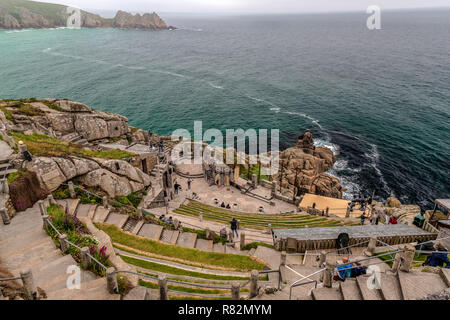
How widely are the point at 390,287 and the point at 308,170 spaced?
3859cm

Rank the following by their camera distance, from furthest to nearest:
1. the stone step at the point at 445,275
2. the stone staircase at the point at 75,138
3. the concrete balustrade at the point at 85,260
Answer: the stone staircase at the point at 75,138
the concrete balustrade at the point at 85,260
the stone step at the point at 445,275

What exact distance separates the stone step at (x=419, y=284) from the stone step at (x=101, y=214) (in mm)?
21295

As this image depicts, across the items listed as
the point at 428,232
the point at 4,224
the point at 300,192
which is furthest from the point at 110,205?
the point at 300,192

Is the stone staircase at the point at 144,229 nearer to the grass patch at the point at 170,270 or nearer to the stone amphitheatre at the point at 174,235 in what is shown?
the stone amphitheatre at the point at 174,235

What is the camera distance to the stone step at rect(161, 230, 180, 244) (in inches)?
907

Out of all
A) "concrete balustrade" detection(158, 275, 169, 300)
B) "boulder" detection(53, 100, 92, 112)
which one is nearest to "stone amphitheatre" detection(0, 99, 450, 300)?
"concrete balustrade" detection(158, 275, 169, 300)

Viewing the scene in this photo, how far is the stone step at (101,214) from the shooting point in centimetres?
2259

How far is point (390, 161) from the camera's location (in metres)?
56.7

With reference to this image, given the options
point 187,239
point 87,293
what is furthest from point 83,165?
point 87,293

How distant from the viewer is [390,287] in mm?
12898

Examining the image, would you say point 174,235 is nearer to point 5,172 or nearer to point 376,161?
point 5,172

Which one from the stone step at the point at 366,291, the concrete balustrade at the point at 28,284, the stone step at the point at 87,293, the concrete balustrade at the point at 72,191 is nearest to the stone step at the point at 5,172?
the concrete balustrade at the point at 72,191

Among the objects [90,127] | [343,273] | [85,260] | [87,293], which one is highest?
[90,127]
